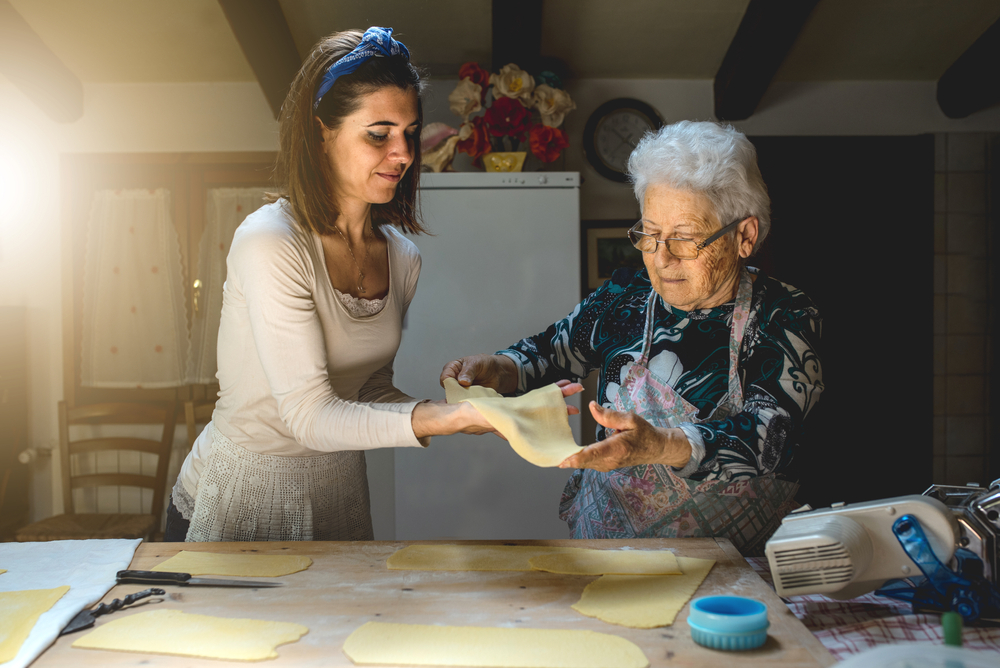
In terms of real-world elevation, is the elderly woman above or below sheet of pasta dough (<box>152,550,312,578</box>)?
above

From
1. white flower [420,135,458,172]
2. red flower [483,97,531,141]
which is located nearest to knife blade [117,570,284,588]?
white flower [420,135,458,172]

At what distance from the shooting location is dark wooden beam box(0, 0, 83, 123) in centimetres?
301

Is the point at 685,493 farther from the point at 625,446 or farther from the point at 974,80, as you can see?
the point at 974,80

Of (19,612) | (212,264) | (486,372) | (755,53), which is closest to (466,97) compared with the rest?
(755,53)

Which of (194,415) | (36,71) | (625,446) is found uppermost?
(36,71)

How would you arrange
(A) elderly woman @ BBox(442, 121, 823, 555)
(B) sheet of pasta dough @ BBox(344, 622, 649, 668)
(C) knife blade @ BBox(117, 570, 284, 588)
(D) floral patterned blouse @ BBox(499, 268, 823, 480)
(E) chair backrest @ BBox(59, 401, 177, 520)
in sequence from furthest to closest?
(E) chair backrest @ BBox(59, 401, 177, 520)
(A) elderly woman @ BBox(442, 121, 823, 555)
(D) floral patterned blouse @ BBox(499, 268, 823, 480)
(C) knife blade @ BBox(117, 570, 284, 588)
(B) sheet of pasta dough @ BBox(344, 622, 649, 668)

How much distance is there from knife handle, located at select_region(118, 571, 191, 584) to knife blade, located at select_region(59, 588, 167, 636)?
24 millimetres

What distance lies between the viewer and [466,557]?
121 centimetres

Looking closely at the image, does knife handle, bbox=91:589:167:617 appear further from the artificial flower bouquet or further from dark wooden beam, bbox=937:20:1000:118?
dark wooden beam, bbox=937:20:1000:118

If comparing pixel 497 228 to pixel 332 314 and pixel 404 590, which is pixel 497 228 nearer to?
pixel 332 314

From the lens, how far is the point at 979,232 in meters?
3.29

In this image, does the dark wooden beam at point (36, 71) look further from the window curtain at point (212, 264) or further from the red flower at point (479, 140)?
the red flower at point (479, 140)

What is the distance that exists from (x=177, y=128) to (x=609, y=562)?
11.0 feet

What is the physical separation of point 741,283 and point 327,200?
88cm
